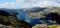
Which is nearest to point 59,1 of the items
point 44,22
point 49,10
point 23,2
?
point 49,10

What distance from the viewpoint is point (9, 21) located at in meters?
1.35

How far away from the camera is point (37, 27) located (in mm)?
1340

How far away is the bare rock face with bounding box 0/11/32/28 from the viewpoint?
1.35 meters

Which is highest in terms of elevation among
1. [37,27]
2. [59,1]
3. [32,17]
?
[59,1]

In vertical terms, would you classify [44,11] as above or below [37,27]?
above

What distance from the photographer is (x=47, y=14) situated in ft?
4.44

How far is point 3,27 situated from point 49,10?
0.53 m

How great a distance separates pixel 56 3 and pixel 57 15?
130 mm

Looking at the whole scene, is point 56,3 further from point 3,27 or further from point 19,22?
point 3,27

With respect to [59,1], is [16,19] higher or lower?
lower

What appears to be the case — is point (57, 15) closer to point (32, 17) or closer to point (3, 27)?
point (32, 17)

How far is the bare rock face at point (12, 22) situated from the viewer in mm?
1348

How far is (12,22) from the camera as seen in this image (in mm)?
1355

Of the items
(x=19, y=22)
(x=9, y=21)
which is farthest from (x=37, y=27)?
(x=9, y=21)
